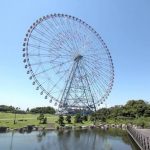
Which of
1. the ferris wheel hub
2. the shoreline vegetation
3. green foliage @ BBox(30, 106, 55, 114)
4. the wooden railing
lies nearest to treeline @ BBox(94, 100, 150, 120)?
the shoreline vegetation

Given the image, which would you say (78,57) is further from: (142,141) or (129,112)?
(129,112)

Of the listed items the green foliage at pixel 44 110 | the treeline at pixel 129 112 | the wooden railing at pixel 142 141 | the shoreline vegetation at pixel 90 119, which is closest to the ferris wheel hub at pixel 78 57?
the shoreline vegetation at pixel 90 119

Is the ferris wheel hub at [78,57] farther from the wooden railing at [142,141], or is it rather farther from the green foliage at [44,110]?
the green foliage at [44,110]

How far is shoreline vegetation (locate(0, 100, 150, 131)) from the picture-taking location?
6881 centimetres

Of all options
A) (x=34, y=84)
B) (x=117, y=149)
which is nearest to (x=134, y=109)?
(x=34, y=84)

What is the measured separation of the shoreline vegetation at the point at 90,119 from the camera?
6881cm

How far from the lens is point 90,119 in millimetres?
91938

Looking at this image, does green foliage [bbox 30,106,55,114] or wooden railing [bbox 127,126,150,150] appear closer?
wooden railing [bbox 127,126,150,150]

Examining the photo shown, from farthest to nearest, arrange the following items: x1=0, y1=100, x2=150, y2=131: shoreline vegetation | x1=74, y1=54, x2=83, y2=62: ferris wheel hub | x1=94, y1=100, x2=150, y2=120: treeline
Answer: x1=94, y1=100, x2=150, y2=120: treeline
x1=0, y1=100, x2=150, y2=131: shoreline vegetation
x1=74, y1=54, x2=83, y2=62: ferris wheel hub

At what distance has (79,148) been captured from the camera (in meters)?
37.8

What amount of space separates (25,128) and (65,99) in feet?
38.9

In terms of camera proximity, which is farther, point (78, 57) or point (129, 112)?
point (129, 112)

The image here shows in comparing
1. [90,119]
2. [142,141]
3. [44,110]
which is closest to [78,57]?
[142,141]

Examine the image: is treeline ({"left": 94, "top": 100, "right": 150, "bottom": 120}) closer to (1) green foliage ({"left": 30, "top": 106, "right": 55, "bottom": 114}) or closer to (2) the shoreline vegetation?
(2) the shoreline vegetation
